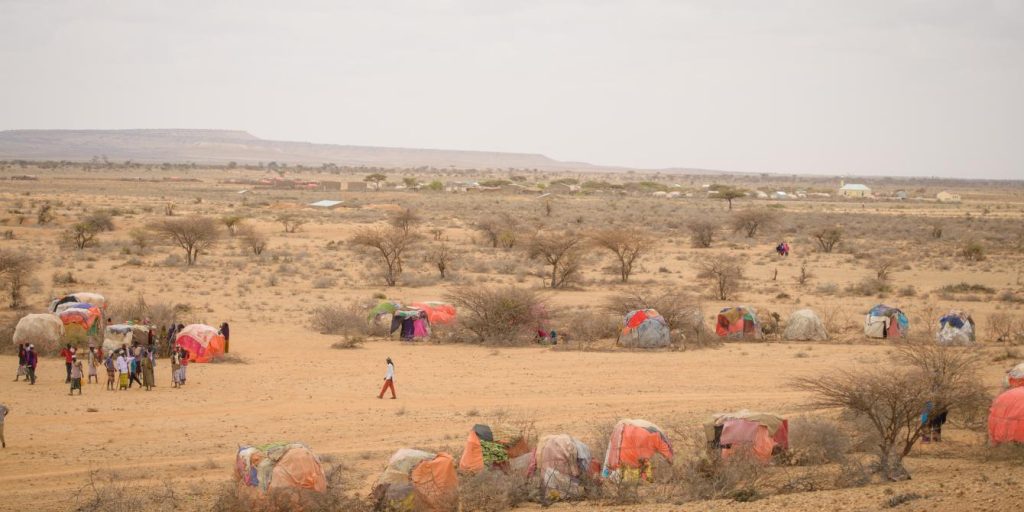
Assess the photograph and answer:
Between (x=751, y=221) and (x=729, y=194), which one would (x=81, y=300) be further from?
(x=729, y=194)

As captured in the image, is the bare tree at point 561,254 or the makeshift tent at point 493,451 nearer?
the makeshift tent at point 493,451

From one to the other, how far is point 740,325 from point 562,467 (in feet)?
50.0

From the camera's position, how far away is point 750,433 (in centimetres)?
1500

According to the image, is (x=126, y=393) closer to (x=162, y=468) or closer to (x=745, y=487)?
(x=162, y=468)

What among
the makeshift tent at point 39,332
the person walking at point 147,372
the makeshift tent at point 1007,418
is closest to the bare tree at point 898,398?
the makeshift tent at point 1007,418

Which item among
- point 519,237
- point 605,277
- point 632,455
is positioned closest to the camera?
point 632,455

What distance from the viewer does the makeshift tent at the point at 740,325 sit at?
91.9ft

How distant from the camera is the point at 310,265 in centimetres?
4484

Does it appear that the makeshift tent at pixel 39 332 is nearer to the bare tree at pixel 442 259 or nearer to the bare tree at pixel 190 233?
the bare tree at pixel 442 259

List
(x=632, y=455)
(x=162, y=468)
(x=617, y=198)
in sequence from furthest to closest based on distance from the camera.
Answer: (x=617, y=198)
(x=162, y=468)
(x=632, y=455)

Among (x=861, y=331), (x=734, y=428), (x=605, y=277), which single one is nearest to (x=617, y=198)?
(x=605, y=277)

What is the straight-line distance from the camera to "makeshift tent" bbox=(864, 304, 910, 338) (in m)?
27.5

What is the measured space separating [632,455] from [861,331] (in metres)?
16.9

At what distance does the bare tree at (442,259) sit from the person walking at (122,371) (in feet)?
66.7
